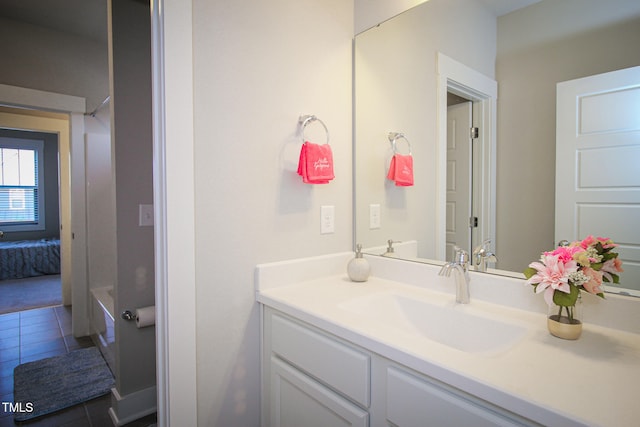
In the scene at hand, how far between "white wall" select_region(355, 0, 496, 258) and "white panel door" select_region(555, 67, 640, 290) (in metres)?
0.34

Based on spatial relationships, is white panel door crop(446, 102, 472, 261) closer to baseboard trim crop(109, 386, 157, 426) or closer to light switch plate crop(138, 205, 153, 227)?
light switch plate crop(138, 205, 153, 227)

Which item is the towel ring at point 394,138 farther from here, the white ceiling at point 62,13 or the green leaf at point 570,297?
the white ceiling at point 62,13

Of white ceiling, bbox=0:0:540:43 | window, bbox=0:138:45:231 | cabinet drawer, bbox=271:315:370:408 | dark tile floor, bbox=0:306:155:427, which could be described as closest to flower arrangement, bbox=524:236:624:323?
cabinet drawer, bbox=271:315:370:408

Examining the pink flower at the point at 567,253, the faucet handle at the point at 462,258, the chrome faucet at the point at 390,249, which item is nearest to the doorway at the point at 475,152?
the faucet handle at the point at 462,258

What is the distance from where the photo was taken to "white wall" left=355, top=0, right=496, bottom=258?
4.38ft

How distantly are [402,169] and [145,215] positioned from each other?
145cm

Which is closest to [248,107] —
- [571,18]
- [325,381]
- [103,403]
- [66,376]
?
[325,381]

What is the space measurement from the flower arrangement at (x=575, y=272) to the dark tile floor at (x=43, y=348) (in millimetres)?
2026

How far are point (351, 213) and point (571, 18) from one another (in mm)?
1077

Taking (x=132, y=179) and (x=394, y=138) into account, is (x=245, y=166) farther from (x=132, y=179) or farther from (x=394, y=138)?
(x=132, y=179)

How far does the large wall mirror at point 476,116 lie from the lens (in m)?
1.03

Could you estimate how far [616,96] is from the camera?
95 cm

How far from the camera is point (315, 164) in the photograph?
1.39 m

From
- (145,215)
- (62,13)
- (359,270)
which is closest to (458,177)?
(359,270)
